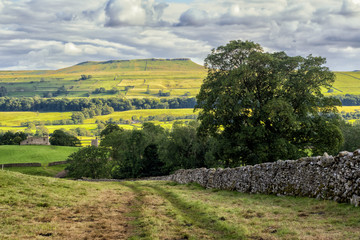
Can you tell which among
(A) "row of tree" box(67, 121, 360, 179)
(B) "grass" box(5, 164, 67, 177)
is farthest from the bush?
(B) "grass" box(5, 164, 67, 177)

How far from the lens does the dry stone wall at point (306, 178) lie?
488 inches

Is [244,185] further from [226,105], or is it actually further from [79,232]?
[79,232]

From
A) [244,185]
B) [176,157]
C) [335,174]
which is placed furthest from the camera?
[176,157]

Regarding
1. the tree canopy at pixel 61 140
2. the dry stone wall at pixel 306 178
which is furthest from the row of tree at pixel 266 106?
the tree canopy at pixel 61 140

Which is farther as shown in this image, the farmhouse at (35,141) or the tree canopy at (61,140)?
the tree canopy at (61,140)

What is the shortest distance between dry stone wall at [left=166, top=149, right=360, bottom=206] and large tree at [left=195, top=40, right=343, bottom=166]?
24.5 feet

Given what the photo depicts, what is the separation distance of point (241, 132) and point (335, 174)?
17748mm

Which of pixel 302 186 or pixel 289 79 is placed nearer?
pixel 302 186

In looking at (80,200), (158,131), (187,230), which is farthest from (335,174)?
(158,131)

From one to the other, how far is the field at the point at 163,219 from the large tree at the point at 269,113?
13.9m

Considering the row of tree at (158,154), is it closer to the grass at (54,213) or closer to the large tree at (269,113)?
the large tree at (269,113)

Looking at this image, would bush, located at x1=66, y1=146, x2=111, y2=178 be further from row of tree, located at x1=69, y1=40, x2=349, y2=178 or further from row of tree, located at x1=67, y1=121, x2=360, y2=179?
row of tree, located at x1=69, y1=40, x2=349, y2=178

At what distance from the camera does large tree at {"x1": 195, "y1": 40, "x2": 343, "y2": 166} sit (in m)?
30.5

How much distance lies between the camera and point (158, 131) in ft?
274
